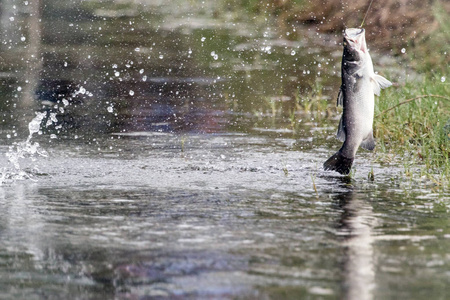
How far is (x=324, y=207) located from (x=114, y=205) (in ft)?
5.37

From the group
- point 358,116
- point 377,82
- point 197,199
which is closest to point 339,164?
point 358,116

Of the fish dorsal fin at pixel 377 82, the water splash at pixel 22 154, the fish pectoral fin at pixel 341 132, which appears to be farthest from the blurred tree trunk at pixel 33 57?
the fish dorsal fin at pixel 377 82

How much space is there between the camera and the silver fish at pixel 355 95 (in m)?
8.12

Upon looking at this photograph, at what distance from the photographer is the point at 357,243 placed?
6766mm

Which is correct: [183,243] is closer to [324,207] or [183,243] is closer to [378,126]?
[324,207]

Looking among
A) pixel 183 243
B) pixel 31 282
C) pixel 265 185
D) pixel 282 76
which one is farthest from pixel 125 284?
pixel 282 76

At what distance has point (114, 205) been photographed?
319 inches

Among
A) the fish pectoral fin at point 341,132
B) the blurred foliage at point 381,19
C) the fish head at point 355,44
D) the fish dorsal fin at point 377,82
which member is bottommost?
the fish pectoral fin at point 341,132

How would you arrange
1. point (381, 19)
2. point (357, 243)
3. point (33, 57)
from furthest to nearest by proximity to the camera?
point (381, 19), point (33, 57), point (357, 243)

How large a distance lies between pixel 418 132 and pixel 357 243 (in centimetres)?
452

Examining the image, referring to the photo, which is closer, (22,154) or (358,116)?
(358,116)

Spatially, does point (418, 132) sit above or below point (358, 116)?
below

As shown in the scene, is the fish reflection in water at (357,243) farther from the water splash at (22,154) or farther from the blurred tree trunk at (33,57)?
the blurred tree trunk at (33,57)

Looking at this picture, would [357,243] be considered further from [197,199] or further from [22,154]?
[22,154]
